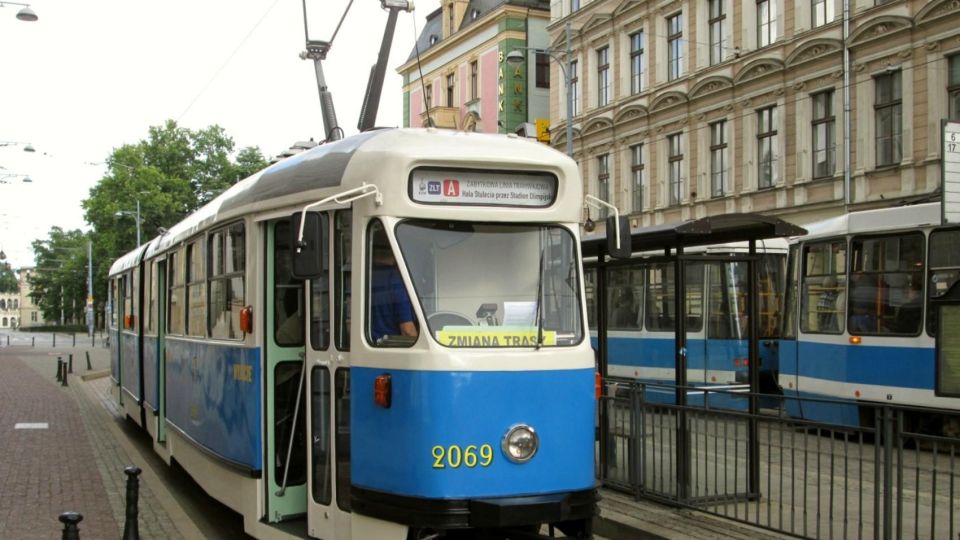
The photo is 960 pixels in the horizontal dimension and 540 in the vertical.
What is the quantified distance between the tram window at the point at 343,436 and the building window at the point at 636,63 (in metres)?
30.4

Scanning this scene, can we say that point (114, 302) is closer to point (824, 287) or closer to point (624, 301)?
point (624, 301)

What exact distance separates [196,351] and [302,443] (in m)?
2.51

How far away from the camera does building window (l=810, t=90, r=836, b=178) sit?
27.1 m

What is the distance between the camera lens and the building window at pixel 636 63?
35469 millimetres

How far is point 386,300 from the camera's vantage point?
20.1 feet

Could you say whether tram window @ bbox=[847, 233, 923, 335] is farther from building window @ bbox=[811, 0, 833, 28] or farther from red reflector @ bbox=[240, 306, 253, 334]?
building window @ bbox=[811, 0, 833, 28]

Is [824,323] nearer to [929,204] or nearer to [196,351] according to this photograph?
[929,204]

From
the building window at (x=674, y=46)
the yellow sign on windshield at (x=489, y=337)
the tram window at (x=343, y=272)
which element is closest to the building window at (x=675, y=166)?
the building window at (x=674, y=46)

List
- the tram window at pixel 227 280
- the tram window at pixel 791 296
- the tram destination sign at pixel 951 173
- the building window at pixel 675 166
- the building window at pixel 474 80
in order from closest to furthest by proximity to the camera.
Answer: the tram window at pixel 227 280 < the tram destination sign at pixel 951 173 < the tram window at pixel 791 296 < the building window at pixel 675 166 < the building window at pixel 474 80

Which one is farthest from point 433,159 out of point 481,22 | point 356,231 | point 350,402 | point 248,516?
point 481,22

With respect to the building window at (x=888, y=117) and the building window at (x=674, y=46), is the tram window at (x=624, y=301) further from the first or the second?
the building window at (x=674, y=46)

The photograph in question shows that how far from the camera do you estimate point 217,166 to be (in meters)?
77.2

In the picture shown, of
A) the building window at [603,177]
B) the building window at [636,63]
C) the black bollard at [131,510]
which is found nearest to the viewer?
the black bollard at [131,510]

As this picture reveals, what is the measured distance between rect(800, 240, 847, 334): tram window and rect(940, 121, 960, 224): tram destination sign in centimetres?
373
